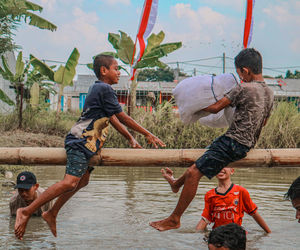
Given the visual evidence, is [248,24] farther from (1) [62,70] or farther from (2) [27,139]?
(1) [62,70]

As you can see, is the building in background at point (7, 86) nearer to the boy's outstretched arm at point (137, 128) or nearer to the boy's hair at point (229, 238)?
the boy's outstretched arm at point (137, 128)

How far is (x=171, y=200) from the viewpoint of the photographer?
29.9 ft

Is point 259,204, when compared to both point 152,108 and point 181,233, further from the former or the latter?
point 152,108

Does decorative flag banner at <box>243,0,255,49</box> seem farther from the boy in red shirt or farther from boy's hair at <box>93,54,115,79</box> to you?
boy's hair at <box>93,54,115,79</box>

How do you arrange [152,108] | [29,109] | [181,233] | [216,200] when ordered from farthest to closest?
[29,109], [152,108], [181,233], [216,200]

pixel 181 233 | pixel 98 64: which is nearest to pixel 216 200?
pixel 181 233

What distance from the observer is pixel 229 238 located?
3.09 metres

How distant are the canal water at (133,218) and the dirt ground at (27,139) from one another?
4498mm

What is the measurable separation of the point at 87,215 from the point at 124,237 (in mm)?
1522

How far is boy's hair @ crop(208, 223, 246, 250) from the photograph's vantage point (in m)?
3.09

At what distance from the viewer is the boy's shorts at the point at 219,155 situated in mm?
4492

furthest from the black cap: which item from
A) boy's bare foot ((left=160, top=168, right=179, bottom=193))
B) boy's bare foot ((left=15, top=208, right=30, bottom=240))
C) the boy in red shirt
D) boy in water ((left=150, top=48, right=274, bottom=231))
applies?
boy in water ((left=150, top=48, right=274, bottom=231))

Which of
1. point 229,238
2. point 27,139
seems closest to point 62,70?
point 27,139

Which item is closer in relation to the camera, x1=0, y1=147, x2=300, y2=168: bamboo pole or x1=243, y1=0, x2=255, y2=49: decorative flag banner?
x1=0, y1=147, x2=300, y2=168: bamboo pole
